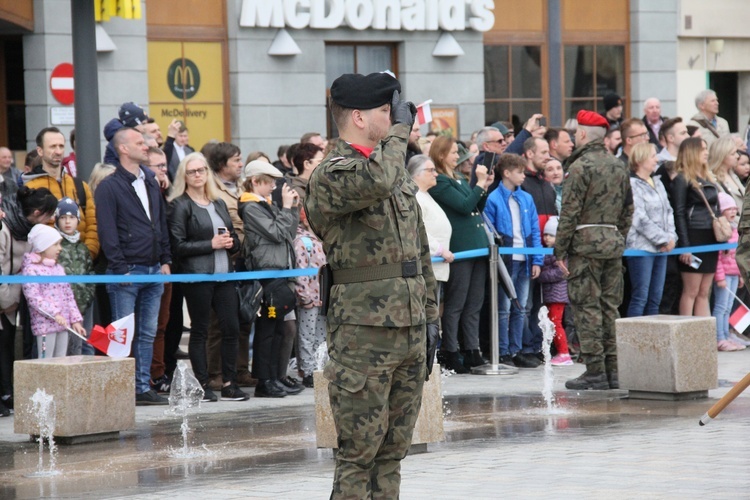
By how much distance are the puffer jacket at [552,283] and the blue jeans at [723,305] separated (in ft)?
6.55

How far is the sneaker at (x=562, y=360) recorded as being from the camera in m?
14.2

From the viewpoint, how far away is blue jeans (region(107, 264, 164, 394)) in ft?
38.4

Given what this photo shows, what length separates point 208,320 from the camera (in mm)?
12023

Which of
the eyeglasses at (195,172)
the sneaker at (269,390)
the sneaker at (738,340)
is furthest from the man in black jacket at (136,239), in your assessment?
the sneaker at (738,340)

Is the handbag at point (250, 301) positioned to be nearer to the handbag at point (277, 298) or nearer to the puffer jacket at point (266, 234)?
the handbag at point (277, 298)

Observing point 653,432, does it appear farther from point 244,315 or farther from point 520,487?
point 244,315

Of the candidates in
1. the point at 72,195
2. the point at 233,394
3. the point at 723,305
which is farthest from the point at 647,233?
the point at 72,195

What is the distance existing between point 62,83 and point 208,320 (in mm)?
10159

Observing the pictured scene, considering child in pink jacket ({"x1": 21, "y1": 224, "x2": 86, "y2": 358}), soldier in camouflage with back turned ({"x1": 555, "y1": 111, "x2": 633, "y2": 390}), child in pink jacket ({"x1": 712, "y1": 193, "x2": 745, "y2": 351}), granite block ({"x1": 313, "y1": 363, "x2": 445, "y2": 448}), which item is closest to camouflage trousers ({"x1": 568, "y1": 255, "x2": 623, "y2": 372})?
soldier in camouflage with back turned ({"x1": 555, "y1": 111, "x2": 633, "y2": 390})

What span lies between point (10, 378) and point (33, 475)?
2.78 meters

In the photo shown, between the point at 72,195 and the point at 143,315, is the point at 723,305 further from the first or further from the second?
the point at 72,195

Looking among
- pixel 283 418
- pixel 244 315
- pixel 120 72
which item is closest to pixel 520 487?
pixel 283 418

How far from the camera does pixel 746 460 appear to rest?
857 cm

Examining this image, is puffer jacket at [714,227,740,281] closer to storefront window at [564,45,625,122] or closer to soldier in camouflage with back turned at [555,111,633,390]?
soldier in camouflage with back turned at [555,111,633,390]
